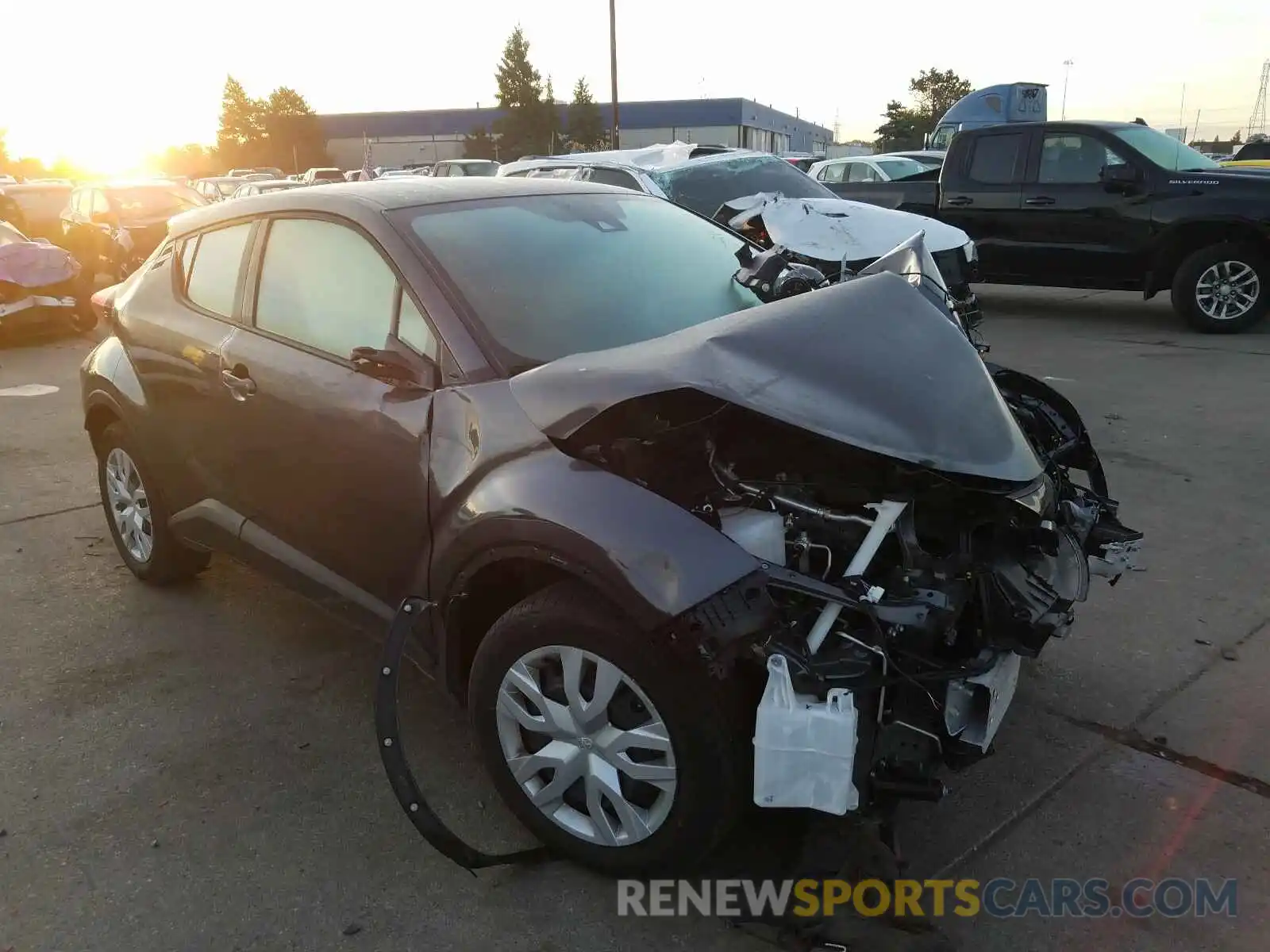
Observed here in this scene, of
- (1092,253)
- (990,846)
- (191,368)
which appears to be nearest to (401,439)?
(191,368)

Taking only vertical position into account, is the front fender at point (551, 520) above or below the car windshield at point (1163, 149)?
below

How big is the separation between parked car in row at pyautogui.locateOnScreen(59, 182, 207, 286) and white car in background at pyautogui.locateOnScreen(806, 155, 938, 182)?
391 inches

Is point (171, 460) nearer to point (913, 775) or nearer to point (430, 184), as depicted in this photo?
point (430, 184)

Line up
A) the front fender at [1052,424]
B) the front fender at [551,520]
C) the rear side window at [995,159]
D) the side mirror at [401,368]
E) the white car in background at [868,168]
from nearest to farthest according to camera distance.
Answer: the front fender at [551,520] < the side mirror at [401,368] < the front fender at [1052,424] < the rear side window at [995,159] < the white car in background at [868,168]

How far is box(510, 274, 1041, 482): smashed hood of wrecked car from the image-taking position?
2.28 meters

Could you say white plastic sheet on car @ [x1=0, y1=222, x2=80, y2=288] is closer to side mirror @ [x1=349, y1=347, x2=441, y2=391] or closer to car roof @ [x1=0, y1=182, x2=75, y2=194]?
car roof @ [x1=0, y1=182, x2=75, y2=194]

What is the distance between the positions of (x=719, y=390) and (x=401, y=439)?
1.05m

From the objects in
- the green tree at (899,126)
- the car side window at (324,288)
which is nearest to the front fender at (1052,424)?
the car side window at (324,288)

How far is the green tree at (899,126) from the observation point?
4919 centimetres

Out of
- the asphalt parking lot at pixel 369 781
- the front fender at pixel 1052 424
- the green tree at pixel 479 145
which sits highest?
the green tree at pixel 479 145

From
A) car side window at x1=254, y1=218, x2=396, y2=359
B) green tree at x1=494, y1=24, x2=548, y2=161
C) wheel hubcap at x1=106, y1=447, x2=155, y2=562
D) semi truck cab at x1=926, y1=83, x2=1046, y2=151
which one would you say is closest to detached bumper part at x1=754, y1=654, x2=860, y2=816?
car side window at x1=254, y1=218, x2=396, y2=359

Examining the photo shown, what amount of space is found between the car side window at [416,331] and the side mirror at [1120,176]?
8811 mm

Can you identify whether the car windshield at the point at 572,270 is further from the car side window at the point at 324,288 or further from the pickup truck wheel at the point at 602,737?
the pickup truck wheel at the point at 602,737

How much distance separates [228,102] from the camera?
76.7 metres
